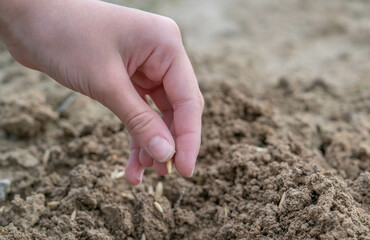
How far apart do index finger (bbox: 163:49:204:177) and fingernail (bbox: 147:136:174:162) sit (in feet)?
0.29

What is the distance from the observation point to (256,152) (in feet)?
6.87

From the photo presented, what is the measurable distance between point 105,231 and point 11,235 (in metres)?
0.38

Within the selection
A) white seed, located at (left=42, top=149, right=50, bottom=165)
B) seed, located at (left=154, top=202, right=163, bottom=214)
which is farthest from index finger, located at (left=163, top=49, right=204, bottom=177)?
white seed, located at (left=42, top=149, right=50, bottom=165)

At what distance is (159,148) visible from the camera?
5.22 ft

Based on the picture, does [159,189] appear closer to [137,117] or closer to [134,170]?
[134,170]

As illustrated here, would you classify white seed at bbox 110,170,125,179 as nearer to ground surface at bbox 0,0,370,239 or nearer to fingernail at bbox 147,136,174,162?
ground surface at bbox 0,0,370,239

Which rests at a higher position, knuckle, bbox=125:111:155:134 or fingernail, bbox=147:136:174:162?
knuckle, bbox=125:111:155:134

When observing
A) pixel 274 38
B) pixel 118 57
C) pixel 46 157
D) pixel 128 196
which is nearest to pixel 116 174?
pixel 128 196

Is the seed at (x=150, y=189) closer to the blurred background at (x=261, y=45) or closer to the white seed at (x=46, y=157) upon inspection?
the white seed at (x=46, y=157)

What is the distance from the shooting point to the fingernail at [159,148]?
1.59m

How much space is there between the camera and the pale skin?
1571 millimetres

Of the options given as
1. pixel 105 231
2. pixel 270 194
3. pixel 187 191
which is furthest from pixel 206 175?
pixel 105 231

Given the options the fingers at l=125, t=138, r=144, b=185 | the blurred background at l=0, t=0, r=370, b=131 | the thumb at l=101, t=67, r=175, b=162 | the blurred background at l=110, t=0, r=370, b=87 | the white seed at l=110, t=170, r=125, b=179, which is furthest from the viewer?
the blurred background at l=110, t=0, r=370, b=87

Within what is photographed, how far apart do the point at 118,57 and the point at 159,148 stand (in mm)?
384
